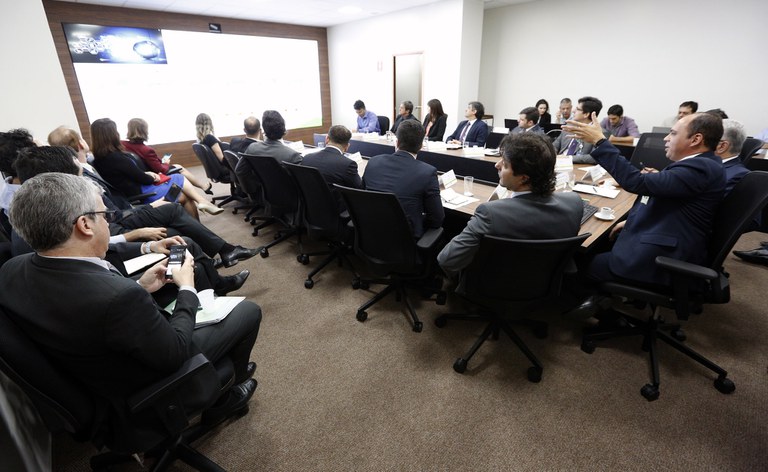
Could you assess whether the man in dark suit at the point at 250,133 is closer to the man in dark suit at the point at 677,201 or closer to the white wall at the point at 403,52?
the man in dark suit at the point at 677,201

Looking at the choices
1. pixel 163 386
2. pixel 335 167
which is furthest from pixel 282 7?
pixel 163 386

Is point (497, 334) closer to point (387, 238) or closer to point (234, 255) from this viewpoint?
point (387, 238)

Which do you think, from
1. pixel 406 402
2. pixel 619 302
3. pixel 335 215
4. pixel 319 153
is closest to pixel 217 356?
pixel 406 402

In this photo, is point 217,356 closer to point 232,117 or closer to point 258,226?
point 258,226

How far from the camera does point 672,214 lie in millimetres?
1701

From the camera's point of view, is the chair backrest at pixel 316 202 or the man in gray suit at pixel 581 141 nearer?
the chair backrest at pixel 316 202

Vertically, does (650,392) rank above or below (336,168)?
below

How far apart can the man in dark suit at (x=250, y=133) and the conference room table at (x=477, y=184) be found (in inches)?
48.2

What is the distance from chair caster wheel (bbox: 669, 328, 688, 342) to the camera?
2139 millimetres

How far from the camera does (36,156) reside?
5.89ft

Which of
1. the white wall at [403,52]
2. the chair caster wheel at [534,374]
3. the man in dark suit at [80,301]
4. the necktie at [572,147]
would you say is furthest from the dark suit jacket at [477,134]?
the man in dark suit at [80,301]

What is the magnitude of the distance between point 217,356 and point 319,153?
1.70 meters

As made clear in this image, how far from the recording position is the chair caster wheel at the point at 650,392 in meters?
1.71

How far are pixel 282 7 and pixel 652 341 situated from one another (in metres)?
7.33
